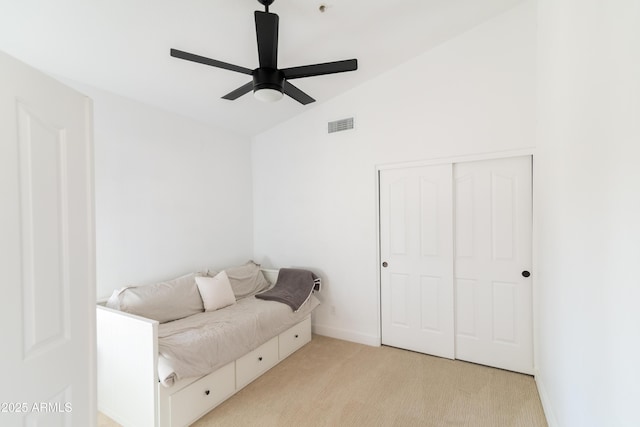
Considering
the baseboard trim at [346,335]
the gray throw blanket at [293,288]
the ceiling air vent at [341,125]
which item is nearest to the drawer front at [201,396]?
the gray throw blanket at [293,288]

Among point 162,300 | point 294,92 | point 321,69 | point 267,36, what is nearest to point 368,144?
point 294,92

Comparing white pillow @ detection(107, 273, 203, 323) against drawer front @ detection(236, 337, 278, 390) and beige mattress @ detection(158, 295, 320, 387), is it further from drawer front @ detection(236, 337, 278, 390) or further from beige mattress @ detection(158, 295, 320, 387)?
drawer front @ detection(236, 337, 278, 390)

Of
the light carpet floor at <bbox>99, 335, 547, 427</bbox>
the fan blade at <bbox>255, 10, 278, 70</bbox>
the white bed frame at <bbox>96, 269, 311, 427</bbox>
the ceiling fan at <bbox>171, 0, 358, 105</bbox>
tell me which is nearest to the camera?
the fan blade at <bbox>255, 10, 278, 70</bbox>

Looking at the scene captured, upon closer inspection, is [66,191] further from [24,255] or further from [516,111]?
[516,111]

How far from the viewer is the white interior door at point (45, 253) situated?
84 centimetres

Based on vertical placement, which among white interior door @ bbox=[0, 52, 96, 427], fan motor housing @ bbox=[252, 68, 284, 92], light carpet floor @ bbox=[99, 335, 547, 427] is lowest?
light carpet floor @ bbox=[99, 335, 547, 427]

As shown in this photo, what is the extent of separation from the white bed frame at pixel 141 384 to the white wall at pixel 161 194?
2.08ft

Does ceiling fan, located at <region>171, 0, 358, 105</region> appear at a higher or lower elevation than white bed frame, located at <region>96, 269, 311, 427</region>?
higher

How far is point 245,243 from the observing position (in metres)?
4.10

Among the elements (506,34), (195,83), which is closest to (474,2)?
(506,34)

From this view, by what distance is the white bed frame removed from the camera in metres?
1.93

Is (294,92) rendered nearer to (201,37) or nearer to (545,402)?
→ (201,37)

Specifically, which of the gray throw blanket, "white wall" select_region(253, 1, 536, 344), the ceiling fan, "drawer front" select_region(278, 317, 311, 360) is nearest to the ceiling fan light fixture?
the ceiling fan

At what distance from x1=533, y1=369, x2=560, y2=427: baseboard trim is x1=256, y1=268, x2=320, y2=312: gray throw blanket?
2.17m
